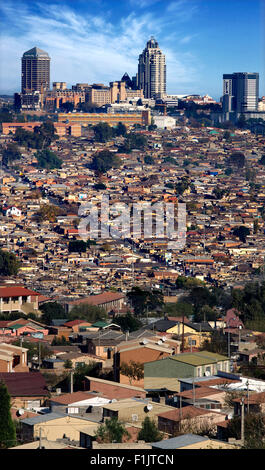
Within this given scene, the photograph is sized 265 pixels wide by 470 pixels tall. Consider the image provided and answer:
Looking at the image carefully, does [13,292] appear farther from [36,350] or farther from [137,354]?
[137,354]

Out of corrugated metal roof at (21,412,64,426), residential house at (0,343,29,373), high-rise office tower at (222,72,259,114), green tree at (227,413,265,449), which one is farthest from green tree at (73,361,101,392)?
high-rise office tower at (222,72,259,114)

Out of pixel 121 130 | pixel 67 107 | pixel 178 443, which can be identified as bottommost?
pixel 178 443

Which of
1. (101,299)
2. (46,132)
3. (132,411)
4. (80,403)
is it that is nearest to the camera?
(132,411)

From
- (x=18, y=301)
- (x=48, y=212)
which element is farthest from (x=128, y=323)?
(x=48, y=212)

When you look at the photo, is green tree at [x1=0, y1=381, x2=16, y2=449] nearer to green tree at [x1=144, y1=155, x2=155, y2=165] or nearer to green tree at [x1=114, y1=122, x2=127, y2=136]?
green tree at [x1=144, y1=155, x2=155, y2=165]

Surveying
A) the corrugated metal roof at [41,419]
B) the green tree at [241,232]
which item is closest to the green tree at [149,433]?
the corrugated metal roof at [41,419]

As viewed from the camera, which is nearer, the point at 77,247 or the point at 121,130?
the point at 77,247
